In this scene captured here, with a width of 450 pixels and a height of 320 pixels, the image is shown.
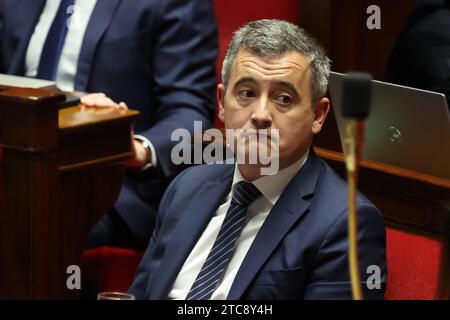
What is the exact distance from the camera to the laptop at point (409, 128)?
43.7 inches

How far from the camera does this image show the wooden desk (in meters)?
1.04

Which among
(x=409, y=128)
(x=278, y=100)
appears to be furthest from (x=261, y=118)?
(x=409, y=128)

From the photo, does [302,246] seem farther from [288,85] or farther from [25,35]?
[25,35]

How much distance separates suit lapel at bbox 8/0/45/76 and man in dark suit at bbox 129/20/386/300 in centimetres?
49

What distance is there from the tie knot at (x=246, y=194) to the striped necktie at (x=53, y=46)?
50cm

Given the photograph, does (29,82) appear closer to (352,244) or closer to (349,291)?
(349,291)

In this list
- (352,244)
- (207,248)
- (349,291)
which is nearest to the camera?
(352,244)

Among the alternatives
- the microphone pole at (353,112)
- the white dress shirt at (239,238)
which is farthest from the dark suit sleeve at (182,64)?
the microphone pole at (353,112)

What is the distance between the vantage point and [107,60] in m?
1.39

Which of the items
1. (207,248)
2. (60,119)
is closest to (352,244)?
(207,248)

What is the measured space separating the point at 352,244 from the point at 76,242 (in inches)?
25.0

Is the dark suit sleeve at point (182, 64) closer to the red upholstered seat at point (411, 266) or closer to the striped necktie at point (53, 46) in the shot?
the striped necktie at point (53, 46)

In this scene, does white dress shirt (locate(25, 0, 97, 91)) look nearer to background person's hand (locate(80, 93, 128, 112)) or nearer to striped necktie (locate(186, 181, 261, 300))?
background person's hand (locate(80, 93, 128, 112))

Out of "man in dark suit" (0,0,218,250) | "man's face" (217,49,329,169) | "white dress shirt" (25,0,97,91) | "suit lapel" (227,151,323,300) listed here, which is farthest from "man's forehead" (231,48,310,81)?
"white dress shirt" (25,0,97,91)
